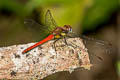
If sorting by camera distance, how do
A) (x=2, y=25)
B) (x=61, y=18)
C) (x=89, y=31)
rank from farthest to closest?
(x=2, y=25) < (x=89, y=31) < (x=61, y=18)

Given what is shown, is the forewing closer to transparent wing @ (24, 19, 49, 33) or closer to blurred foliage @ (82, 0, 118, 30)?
transparent wing @ (24, 19, 49, 33)

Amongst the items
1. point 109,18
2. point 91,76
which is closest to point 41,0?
point 109,18

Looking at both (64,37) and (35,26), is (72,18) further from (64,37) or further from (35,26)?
(64,37)

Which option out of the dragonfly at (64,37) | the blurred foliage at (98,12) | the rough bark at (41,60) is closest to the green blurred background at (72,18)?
the blurred foliage at (98,12)

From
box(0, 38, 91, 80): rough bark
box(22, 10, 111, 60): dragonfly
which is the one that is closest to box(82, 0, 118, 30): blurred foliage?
box(22, 10, 111, 60): dragonfly

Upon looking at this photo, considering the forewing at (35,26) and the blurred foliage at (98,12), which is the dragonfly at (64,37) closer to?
the forewing at (35,26)

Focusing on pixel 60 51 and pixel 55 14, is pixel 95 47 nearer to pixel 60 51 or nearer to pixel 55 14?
pixel 60 51
